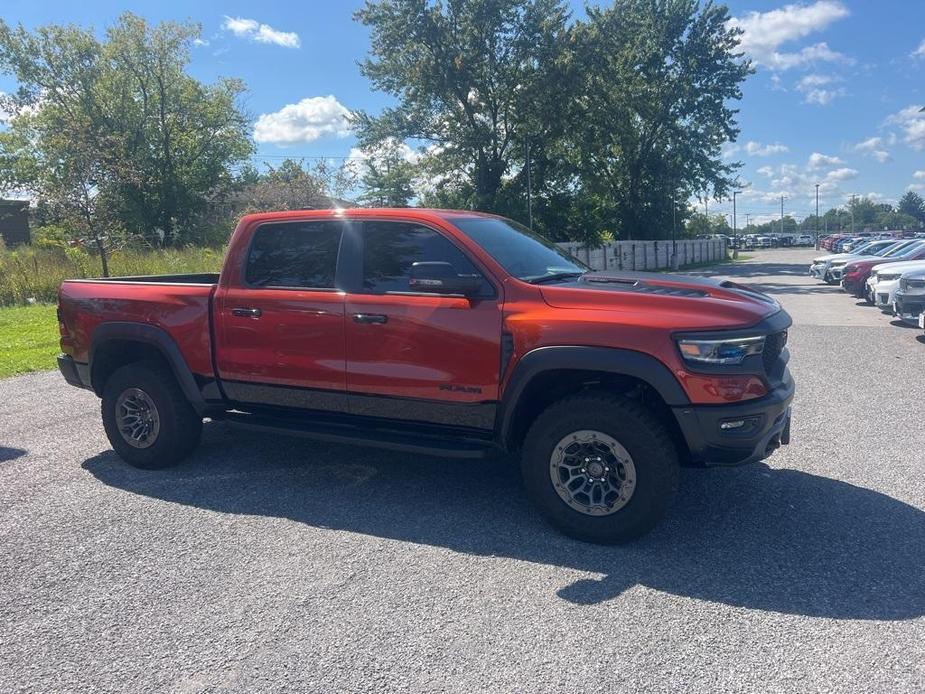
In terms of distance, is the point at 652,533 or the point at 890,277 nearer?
the point at 652,533

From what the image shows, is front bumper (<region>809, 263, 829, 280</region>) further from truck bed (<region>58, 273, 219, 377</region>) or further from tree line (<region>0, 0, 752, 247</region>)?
truck bed (<region>58, 273, 219, 377</region>)

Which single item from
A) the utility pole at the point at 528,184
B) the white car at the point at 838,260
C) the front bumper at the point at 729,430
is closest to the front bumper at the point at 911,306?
the front bumper at the point at 729,430

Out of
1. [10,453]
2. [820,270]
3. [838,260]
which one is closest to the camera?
[10,453]

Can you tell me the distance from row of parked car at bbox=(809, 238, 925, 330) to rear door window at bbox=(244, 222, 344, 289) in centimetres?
1012

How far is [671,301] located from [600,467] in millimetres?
1016

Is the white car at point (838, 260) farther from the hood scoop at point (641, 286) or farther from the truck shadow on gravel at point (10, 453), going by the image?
the truck shadow on gravel at point (10, 453)

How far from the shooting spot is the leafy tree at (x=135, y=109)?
134 feet

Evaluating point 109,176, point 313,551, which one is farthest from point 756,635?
point 109,176

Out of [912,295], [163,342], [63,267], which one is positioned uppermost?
[63,267]

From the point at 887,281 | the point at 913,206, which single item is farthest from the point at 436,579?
Result: the point at 913,206

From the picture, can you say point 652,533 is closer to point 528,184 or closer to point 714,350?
point 714,350

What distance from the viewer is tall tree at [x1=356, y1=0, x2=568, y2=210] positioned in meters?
34.8

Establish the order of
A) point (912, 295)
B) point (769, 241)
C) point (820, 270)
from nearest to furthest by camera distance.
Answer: point (912, 295) → point (820, 270) → point (769, 241)

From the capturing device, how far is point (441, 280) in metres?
4.25
